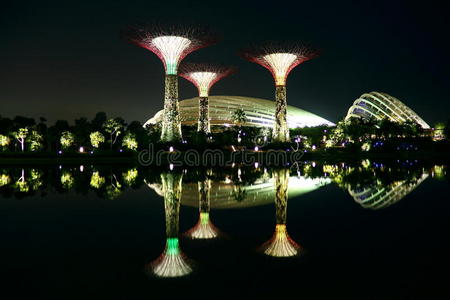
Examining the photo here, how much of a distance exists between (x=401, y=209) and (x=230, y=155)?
32.9m

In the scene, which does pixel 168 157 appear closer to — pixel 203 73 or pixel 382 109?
pixel 203 73

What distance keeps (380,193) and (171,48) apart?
1057 inches

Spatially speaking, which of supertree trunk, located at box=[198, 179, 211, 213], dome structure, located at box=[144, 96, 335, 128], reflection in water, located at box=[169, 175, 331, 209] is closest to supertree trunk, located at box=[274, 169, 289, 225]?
reflection in water, located at box=[169, 175, 331, 209]

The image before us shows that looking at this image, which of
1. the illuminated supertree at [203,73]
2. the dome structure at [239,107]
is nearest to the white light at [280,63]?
the illuminated supertree at [203,73]

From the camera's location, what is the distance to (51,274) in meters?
6.35

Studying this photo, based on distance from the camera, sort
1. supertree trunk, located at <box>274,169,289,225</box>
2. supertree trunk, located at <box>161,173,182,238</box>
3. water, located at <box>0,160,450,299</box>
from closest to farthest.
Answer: water, located at <box>0,160,450,299</box> → supertree trunk, located at <box>161,173,182,238</box> → supertree trunk, located at <box>274,169,289,225</box>

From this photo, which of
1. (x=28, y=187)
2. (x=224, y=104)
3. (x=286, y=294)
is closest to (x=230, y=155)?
(x=28, y=187)

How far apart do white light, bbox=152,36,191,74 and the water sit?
24.6 metres

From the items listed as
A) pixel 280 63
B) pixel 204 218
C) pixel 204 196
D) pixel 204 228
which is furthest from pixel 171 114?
pixel 204 228

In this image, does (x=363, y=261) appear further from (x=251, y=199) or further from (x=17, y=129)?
(x=17, y=129)

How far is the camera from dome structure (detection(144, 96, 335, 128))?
92.9 metres

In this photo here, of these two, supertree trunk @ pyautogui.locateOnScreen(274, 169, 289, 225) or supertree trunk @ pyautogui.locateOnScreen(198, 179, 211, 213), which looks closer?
supertree trunk @ pyautogui.locateOnScreen(274, 169, 289, 225)

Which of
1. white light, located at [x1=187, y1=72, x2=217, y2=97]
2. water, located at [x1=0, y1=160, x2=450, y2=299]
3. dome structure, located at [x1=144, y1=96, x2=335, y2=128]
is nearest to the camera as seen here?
water, located at [x1=0, y1=160, x2=450, y2=299]

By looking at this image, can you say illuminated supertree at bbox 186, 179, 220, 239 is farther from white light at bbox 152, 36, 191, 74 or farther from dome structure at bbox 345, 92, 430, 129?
dome structure at bbox 345, 92, 430, 129
